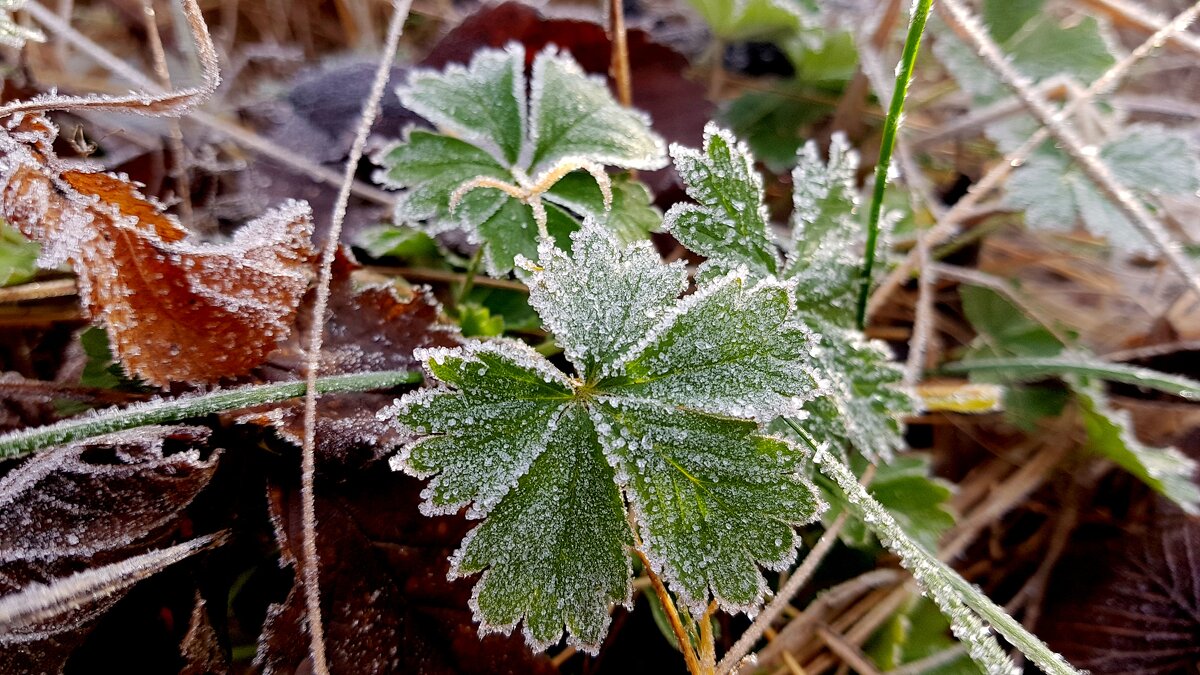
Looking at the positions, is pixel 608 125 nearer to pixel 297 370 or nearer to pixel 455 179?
pixel 455 179

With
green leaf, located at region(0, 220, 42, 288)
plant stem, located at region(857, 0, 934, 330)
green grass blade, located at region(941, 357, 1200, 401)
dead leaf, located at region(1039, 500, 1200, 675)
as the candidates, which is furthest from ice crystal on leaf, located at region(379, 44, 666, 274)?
dead leaf, located at region(1039, 500, 1200, 675)

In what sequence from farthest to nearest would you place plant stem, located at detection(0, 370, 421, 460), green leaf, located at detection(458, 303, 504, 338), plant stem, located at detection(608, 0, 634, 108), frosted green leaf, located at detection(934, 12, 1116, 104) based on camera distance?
1. frosted green leaf, located at detection(934, 12, 1116, 104)
2. plant stem, located at detection(608, 0, 634, 108)
3. green leaf, located at detection(458, 303, 504, 338)
4. plant stem, located at detection(0, 370, 421, 460)

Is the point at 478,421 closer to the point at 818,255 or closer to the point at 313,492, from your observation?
the point at 313,492

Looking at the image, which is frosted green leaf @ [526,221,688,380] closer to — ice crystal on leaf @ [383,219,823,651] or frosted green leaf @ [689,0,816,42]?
ice crystal on leaf @ [383,219,823,651]

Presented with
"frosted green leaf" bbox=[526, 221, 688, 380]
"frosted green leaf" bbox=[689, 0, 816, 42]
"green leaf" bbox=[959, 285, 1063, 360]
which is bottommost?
"green leaf" bbox=[959, 285, 1063, 360]

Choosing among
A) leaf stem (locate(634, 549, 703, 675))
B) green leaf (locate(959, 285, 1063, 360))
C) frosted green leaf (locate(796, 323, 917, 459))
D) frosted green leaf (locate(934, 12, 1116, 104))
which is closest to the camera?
leaf stem (locate(634, 549, 703, 675))

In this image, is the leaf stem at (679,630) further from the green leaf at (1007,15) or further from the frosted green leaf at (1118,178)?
the green leaf at (1007,15)
